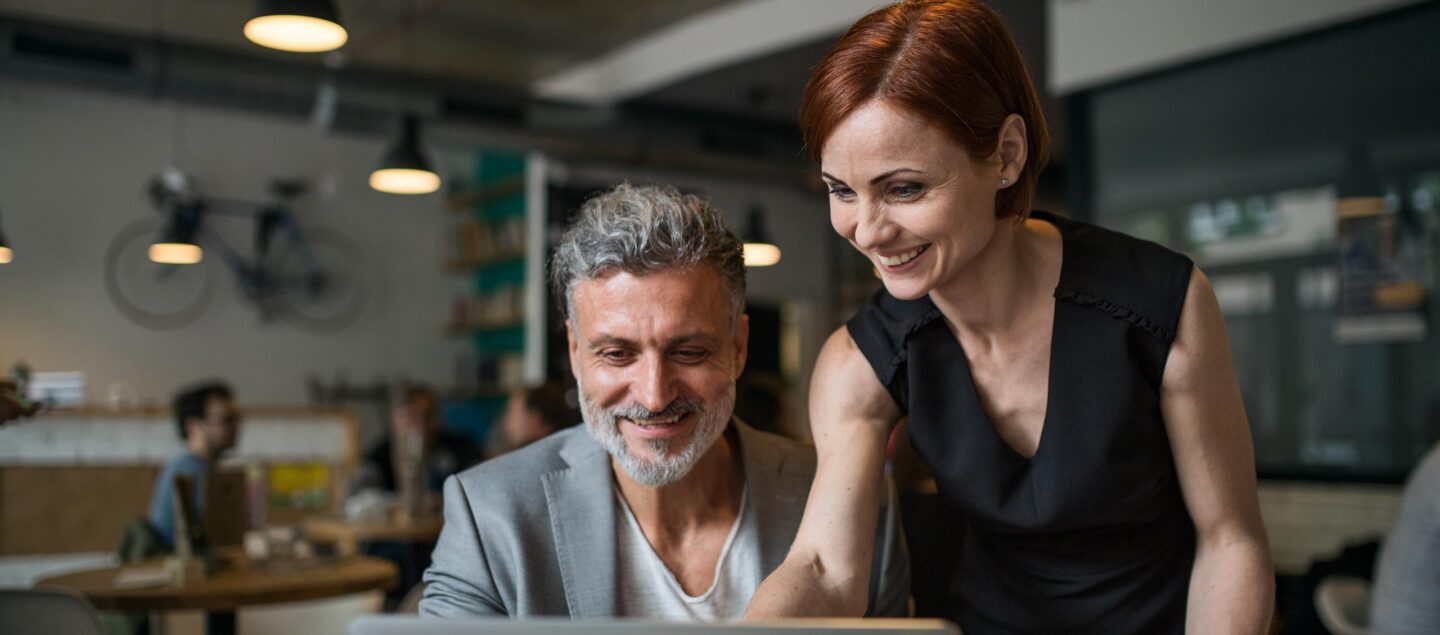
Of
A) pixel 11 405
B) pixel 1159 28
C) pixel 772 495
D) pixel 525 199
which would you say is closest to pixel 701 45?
pixel 525 199

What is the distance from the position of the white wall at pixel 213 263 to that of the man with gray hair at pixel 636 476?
8087mm

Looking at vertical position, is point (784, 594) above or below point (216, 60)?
below

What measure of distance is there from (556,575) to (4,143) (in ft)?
30.2

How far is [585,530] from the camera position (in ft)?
6.16

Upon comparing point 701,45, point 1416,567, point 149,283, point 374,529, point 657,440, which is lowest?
point 374,529

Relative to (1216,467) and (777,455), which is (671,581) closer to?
(777,455)

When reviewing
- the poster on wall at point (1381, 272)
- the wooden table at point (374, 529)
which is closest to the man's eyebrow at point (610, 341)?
the wooden table at point (374, 529)

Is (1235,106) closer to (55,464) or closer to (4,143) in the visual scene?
(55,464)

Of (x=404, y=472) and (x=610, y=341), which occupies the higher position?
(x=610, y=341)

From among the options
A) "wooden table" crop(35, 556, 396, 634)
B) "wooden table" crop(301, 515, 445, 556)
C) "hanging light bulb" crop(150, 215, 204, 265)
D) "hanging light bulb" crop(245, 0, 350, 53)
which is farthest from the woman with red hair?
"hanging light bulb" crop(150, 215, 204, 265)

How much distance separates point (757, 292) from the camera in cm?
1074

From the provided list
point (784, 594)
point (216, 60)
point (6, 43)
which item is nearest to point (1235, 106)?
point (784, 594)

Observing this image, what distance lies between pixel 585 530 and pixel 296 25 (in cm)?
313

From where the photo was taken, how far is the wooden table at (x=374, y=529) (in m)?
5.71
